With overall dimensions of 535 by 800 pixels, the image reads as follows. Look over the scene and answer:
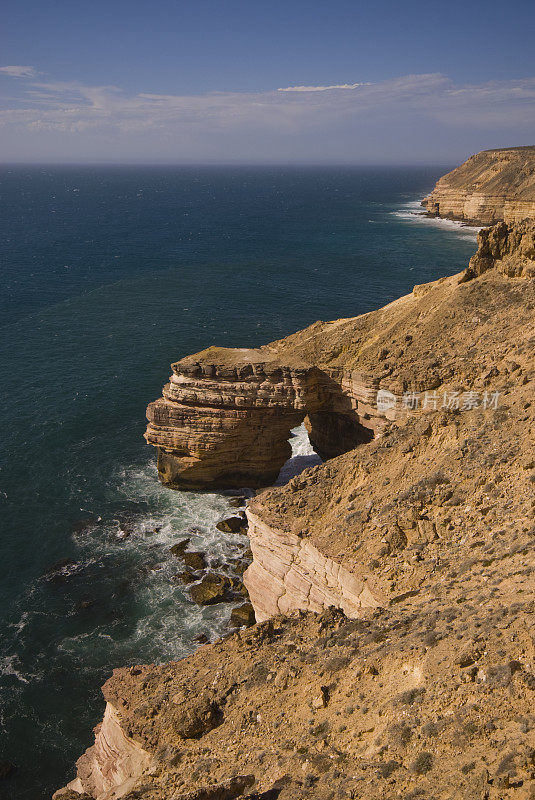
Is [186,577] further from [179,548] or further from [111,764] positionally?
[111,764]

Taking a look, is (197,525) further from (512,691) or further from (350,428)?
(512,691)

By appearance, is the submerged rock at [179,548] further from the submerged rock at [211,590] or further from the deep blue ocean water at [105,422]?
the submerged rock at [211,590]

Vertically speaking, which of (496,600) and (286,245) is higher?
(286,245)

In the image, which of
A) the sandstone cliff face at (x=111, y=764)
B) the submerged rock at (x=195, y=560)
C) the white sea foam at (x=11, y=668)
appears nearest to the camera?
the sandstone cliff face at (x=111, y=764)

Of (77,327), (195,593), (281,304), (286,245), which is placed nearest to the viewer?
(195,593)

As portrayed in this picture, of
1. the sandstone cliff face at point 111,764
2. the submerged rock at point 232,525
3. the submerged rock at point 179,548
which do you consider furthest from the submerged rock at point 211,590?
the sandstone cliff face at point 111,764

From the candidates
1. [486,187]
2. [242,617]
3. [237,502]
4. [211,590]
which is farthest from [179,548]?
[486,187]

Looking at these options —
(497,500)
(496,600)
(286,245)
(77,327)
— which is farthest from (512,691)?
(286,245)
